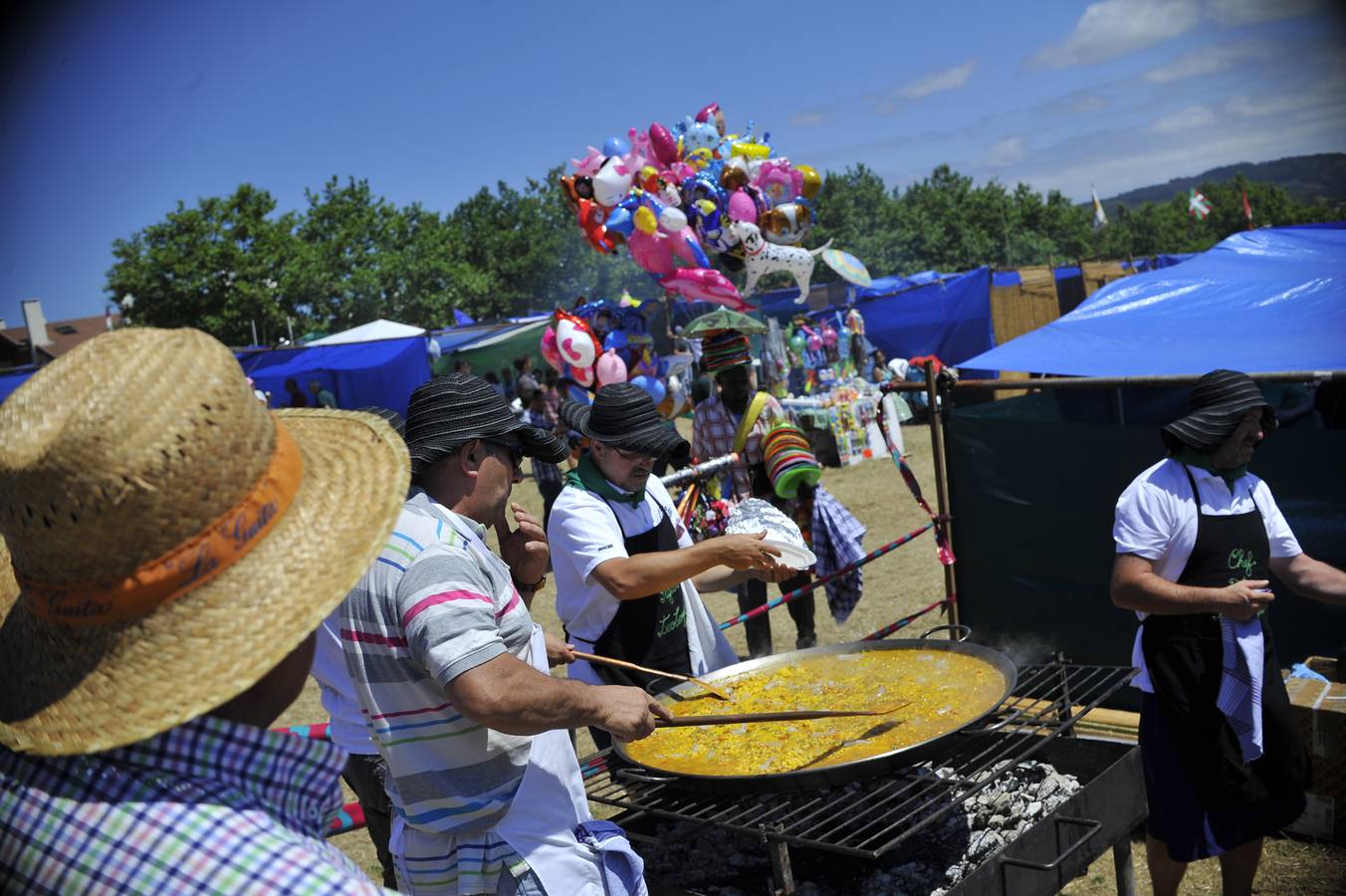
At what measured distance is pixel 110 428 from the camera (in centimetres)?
123

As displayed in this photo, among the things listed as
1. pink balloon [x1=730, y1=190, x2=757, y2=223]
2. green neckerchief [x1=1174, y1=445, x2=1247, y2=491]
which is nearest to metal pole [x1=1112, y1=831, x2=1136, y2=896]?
green neckerchief [x1=1174, y1=445, x2=1247, y2=491]

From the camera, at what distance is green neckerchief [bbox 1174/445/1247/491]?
137 inches

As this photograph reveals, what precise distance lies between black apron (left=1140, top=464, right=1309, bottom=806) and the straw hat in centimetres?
306

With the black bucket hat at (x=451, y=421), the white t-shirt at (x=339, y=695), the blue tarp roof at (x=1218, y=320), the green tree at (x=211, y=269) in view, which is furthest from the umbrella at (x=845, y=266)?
the green tree at (x=211, y=269)

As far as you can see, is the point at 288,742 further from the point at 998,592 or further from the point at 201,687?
the point at 998,592

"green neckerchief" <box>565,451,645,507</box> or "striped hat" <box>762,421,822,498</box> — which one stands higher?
"green neckerchief" <box>565,451,645,507</box>

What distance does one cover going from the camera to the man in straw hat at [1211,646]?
3432 mm

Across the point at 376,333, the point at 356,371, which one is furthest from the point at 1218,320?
the point at 376,333

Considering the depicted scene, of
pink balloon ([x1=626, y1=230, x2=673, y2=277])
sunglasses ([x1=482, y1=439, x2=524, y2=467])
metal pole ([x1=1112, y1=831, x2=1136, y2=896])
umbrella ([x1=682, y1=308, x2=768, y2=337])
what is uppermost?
pink balloon ([x1=626, y1=230, x2=673, y2=277])

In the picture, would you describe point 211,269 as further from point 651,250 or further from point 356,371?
point 651,250

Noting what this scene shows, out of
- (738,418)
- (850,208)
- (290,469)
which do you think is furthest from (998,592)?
(850,208)

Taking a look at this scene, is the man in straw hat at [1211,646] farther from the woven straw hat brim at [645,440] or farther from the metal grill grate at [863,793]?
the woven straw hat brim at [645,440]

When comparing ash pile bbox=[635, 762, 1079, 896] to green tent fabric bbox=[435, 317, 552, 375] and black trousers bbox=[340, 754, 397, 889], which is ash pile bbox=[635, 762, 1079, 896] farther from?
green tent fabric bbox=[435, 317, 552, 375]

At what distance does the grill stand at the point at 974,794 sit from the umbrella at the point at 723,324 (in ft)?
15.7
